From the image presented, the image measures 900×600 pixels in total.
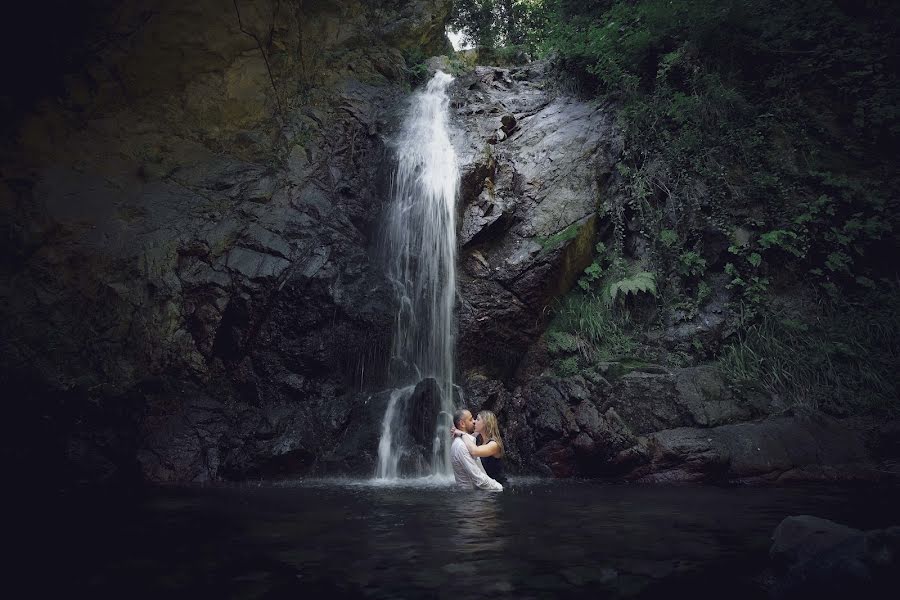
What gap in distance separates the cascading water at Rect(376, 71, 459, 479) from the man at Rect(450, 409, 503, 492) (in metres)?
1.69

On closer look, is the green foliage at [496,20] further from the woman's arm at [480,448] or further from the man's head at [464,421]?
the woman's arm at [480,448]

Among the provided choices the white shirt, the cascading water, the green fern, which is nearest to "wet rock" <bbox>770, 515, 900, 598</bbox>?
the white shirt

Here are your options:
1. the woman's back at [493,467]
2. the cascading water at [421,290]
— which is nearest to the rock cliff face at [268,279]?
the cascading water at [421,290]

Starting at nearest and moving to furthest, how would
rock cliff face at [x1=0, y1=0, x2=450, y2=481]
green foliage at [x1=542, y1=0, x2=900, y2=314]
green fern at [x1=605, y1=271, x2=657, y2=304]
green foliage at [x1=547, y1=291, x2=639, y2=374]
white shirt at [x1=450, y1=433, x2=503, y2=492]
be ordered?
white shirt at [x1=450, y1=433, x2=503, y2=492] < rock cliff face at [x1=0, y1=0, x2=450, y2=481] < green foliage at [x1=542, y1=0, x2=900, y2=314] < green foliage at [x1=547, y1=291, x2=639, y2=374] < green fern at [x1=605, y1=271, x2=657, y2=304]

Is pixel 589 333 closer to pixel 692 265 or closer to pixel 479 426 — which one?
pixel 692 265

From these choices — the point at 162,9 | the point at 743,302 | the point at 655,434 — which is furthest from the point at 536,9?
the point at 655,434

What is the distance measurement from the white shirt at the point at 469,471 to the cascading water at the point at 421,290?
5.52ft

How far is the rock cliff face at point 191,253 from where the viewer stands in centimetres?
838

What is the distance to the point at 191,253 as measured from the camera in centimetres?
979

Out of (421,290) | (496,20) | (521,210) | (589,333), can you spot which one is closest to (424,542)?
(589,333)

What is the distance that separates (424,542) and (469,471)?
2.77 metres

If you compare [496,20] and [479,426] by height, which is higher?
[496,20]

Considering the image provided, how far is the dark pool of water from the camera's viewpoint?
263 centimetres

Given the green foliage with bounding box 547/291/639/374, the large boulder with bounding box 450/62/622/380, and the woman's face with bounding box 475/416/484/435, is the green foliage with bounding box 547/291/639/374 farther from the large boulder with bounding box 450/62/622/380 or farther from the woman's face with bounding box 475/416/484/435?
the woman's face with bounding box 475/416/484/435
